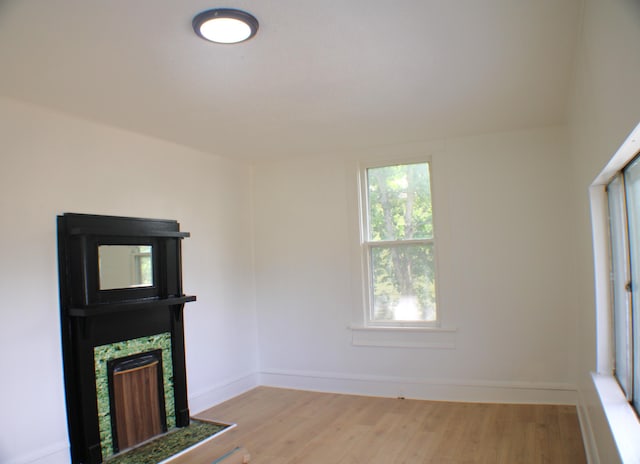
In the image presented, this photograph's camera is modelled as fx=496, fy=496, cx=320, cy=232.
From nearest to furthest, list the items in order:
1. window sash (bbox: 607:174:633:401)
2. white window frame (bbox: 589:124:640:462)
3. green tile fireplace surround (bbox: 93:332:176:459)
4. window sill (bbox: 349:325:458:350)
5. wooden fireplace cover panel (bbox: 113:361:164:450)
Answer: window sash (bbox: 607:174:633:401), white window frame (bbox: 589:124:640:462), green tile fireplace surround (bbox: 93:332:176:459), wooden fireplace cover panel (bbox: 113:361:164:450), window sill (bbox: 349:325:458:350)

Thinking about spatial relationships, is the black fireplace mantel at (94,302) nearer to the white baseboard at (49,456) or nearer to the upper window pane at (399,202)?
the white baseboard at (49,456)

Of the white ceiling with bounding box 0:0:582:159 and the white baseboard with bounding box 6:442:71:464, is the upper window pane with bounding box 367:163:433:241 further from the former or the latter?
the white baseboard with bounding box 6:442:71:464

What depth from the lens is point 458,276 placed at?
4664 millimetres

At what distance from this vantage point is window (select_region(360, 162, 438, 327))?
15.9 feet

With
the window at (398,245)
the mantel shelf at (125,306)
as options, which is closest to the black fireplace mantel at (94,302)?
the mantel shelf at (125,306)

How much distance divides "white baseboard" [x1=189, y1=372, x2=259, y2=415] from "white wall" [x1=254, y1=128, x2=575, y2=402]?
223mm

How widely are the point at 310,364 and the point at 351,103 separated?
9.40 feet

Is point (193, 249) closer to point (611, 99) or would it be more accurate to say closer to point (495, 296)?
point (495, 296)

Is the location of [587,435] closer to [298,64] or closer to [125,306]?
[298,64]

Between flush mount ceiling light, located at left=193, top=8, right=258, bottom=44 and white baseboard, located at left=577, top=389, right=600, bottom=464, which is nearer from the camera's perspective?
flush mount ceiling light, located at left=193, top=8, right=258, bottom=44

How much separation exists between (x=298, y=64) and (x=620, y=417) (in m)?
2.32

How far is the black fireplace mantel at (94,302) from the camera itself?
3428 millimetres

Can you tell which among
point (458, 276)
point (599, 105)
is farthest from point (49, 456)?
point (599, 105)

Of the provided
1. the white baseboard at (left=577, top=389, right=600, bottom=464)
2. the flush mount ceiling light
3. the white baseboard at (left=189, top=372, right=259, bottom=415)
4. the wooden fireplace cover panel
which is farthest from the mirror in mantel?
the white baseboard at (left=577, top=389, right=600, bottom=464)
